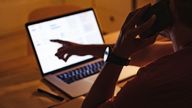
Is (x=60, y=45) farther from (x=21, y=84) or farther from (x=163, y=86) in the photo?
(x=163, y=86)

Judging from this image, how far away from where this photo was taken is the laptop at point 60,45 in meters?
1.58

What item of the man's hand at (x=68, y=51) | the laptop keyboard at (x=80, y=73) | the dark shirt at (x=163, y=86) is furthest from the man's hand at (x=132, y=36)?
the laptop keyboard at (x=80, y=73)

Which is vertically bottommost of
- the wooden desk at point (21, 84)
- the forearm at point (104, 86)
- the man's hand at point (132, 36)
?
the wooden desk at point (21, 84)

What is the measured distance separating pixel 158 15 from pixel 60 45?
620 millimetres

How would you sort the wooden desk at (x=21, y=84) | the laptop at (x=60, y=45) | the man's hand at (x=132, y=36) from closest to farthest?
the man's hand at (x=132, y=36)
the wooden desk at (x=21, y=84)
the laptop at (x=60, y=45)

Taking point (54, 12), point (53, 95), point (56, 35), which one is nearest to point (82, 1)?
point (54, 12)

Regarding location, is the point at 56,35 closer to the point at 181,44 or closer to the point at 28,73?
the point at 28,73

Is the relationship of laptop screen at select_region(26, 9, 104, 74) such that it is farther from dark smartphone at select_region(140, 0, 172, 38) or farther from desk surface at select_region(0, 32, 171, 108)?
dark smartphone at select_region(140, 0, 172, 38)

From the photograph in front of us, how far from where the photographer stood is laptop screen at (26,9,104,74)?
163cm

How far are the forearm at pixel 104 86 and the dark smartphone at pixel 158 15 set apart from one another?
0.48 feet

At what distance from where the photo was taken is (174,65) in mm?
1011

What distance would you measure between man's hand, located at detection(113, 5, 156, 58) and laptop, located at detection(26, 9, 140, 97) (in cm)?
39

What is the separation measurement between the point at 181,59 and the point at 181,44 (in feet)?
0.25

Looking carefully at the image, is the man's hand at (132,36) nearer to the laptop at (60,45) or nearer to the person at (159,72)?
the person at (159,72)
